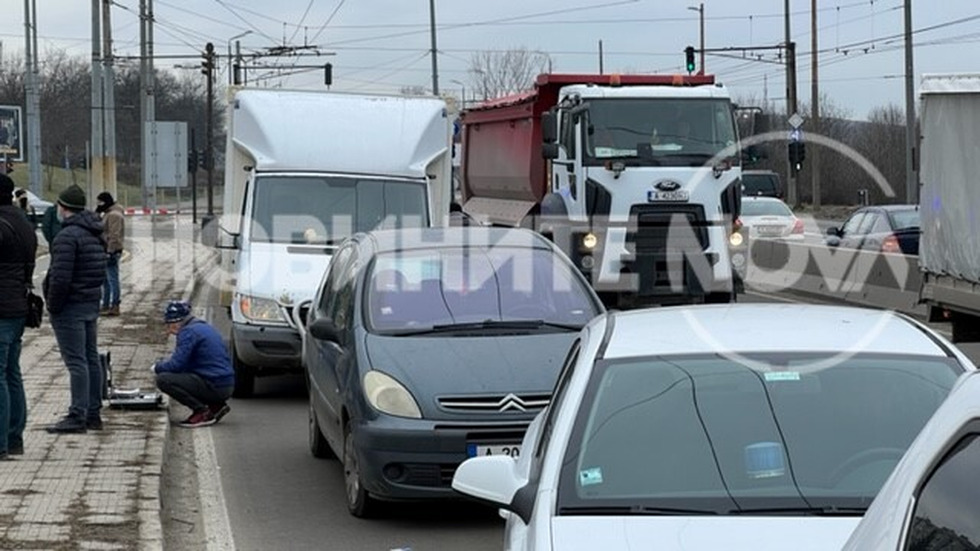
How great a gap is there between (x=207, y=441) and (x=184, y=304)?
1233 mm

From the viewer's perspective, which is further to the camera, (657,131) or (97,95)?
(97,95)

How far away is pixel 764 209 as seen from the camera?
38312 millimetres

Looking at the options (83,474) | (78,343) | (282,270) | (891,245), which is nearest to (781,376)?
(83,474)

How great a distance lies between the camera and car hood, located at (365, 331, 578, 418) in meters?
9.03

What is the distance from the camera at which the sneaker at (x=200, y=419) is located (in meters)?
13.2

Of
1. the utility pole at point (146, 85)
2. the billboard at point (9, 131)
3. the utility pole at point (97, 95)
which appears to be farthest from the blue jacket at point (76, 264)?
the utility pole at point (146, 85)

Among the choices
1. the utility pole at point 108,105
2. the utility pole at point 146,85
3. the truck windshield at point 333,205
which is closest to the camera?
the truck windshield at point 333,205

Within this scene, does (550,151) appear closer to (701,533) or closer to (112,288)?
(112,288)

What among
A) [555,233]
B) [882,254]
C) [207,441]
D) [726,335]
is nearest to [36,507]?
[207,441]

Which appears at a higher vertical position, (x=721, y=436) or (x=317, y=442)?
(x=721, y=436)

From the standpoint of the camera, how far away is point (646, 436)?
535 cm

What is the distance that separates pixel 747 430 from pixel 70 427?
7.52 m

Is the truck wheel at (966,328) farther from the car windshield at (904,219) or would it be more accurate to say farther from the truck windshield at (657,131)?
the car windshield at (904,219)

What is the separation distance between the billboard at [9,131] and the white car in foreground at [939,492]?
34646 millimetres
